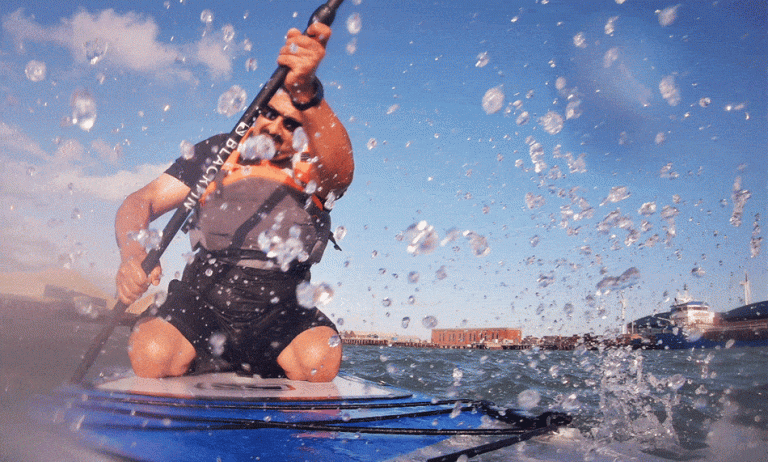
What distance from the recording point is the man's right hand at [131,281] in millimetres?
2321

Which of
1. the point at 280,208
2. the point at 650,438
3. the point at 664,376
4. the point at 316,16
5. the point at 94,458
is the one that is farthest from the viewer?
the point at 664,376

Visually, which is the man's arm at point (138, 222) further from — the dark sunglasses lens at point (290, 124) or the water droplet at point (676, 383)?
the water droplet at point (676, 383)

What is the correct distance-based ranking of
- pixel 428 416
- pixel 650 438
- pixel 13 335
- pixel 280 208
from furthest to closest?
pixel 13 335
pixel 280 208
pixel 428 416
pixel 650 438

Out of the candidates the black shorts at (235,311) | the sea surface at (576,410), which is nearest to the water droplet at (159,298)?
the black shorts at (235,311)

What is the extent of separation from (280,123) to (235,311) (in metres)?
1.26

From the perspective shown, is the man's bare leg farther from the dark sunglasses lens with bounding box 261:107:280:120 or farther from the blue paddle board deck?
the dark sunglasses lens with bounding box 261:107:280:120

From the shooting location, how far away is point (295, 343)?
275 centimetres

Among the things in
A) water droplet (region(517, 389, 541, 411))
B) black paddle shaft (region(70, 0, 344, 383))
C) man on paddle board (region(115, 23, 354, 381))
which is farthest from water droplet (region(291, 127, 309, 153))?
water droplet (region(517, 389, 541, 411))

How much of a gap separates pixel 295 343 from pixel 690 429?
2.34 m

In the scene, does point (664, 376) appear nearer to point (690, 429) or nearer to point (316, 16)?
point (690, 429)

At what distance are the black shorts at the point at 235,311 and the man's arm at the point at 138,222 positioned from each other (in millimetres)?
310

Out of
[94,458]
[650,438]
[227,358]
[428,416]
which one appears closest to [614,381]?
[650,438]

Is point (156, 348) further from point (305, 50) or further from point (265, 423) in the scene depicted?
point (305, 50)

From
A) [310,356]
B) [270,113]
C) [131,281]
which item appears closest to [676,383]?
[310,356]
